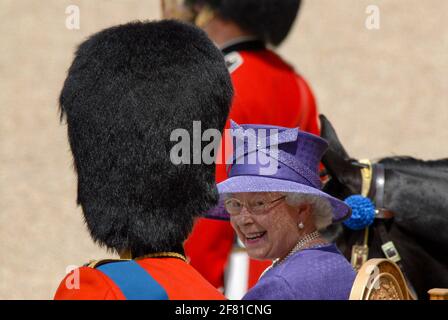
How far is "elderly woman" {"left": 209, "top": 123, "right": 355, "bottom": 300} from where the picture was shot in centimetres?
284

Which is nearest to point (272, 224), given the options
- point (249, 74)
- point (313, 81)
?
point (249, 74)

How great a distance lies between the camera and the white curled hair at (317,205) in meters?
2.89

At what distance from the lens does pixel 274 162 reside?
9.38 ft

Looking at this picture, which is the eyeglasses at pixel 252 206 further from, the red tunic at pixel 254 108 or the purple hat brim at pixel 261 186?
the red tunic at pixel 254 108

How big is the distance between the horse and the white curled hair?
39 cm

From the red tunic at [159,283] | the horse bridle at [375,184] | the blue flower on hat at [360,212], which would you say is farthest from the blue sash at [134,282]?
the horse bridle at [375,184]

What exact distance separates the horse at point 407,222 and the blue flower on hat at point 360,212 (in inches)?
1.8

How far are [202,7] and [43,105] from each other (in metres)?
2.59

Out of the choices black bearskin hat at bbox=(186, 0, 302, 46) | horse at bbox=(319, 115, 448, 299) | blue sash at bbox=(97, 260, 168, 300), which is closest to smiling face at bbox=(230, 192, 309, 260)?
horse at bbox=(319, 115, 448, 299)

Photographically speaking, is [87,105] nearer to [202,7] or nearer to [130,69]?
[130,69]

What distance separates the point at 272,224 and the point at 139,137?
0.58 m

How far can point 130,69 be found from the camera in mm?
2500

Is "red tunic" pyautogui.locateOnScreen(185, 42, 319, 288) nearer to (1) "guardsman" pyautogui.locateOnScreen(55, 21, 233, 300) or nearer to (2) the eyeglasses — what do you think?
A: (2) the eyeglasses
